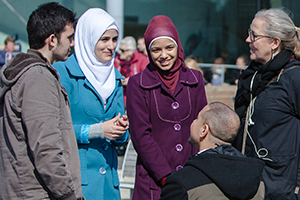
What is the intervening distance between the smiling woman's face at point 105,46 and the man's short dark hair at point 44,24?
0.52m

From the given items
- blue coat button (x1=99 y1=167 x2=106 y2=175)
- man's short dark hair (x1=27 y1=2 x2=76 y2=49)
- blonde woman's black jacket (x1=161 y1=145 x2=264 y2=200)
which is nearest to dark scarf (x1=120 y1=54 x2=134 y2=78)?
blue coat button (x1=99 y1=167 x2=106 y2=175)

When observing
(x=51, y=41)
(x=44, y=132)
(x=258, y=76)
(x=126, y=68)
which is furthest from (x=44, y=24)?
(x=126, y=68)

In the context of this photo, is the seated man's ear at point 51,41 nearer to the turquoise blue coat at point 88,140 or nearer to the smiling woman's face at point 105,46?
the turquoise blue coat at point 88,140

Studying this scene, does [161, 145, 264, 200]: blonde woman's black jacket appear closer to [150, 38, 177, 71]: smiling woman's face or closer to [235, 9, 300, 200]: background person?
[235, 9, 300, 200]: background person

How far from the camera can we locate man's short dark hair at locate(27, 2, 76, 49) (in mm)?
1940

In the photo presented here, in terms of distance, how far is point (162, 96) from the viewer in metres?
2.63

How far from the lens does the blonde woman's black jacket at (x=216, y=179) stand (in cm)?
164

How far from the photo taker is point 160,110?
2598 millimetres

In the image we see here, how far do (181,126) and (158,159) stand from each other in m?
0.32

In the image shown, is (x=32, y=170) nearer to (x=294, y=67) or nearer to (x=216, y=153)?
(x=216, y=153)

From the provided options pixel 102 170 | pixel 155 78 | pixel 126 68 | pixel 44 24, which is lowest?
pixel 102 170

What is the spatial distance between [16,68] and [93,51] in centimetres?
85

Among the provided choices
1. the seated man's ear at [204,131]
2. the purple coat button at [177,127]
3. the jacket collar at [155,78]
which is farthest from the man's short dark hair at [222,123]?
the jacket collar at [155,78]

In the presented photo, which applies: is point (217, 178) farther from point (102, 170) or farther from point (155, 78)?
point (155, 78)
